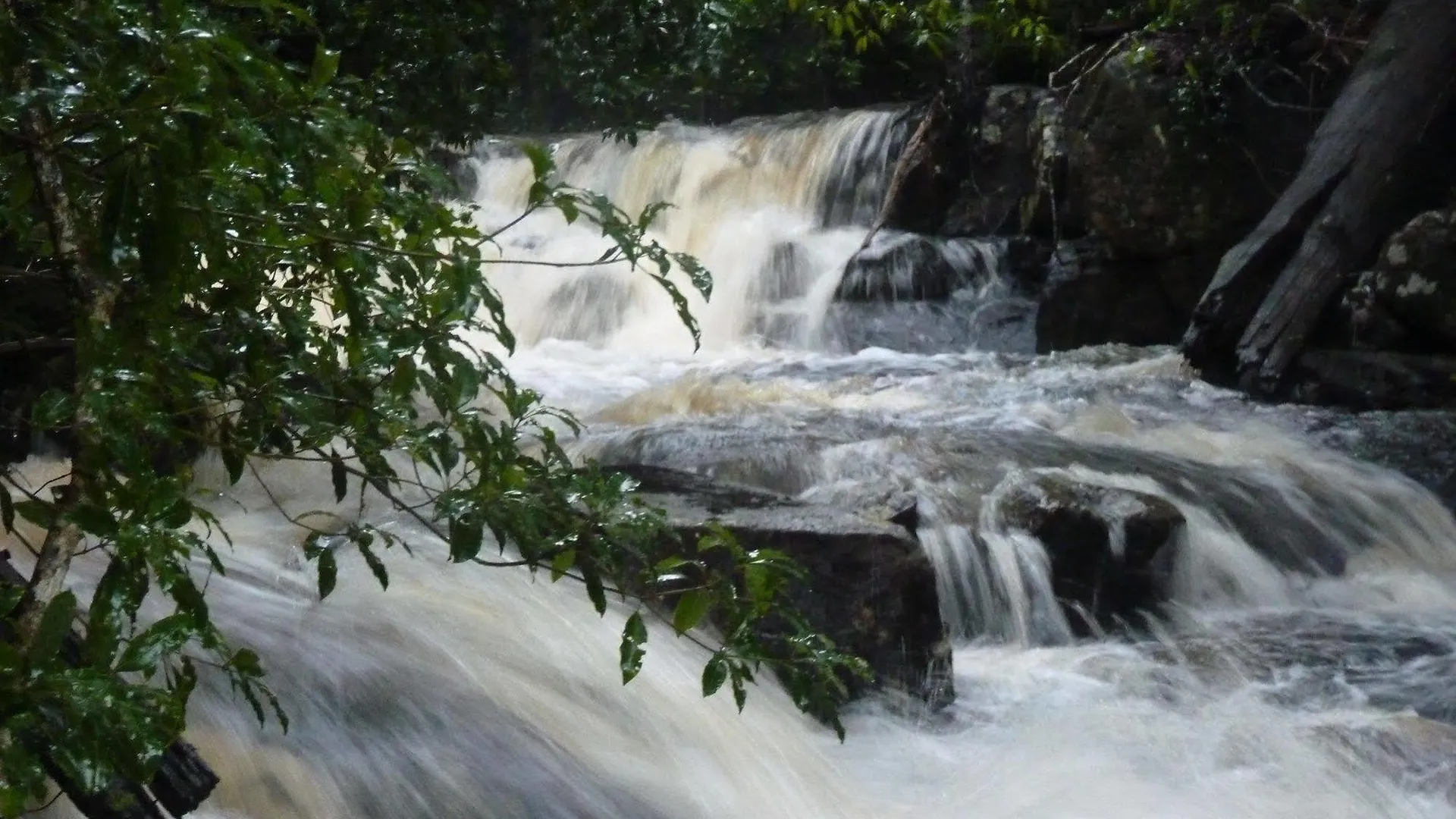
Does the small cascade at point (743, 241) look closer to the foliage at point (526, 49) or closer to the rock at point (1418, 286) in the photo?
the rock at point (1418, 286)

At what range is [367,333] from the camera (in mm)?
1825

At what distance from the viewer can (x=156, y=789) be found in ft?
5.93

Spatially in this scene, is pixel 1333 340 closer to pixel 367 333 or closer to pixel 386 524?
pixel 386 524

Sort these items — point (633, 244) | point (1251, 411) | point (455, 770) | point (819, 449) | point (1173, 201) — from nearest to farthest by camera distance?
point (633, 244)
point (455, 770)
point (819, 449)
point (1251, 411)
point (1173, 201)

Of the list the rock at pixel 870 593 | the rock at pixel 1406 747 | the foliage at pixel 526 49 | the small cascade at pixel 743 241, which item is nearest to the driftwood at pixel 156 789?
the foliage at pixel 526 49

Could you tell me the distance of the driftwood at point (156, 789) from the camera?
160 cm

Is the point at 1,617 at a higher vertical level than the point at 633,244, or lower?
lower

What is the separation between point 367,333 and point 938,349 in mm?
8299

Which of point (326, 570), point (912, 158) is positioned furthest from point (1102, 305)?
point (326, 570)

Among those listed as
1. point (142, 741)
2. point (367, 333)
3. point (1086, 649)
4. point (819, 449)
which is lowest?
point (1086, 649)

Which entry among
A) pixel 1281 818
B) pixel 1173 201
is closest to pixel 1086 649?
pixel 1281 818

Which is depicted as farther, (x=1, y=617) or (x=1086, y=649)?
(x=1086, y=649)

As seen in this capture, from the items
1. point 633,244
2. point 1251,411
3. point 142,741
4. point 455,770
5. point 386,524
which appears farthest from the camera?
point 1251,411

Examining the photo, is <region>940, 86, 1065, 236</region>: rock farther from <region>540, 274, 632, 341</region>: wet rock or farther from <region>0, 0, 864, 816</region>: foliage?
<region>0, 0, 864, 816</region>: foliage
